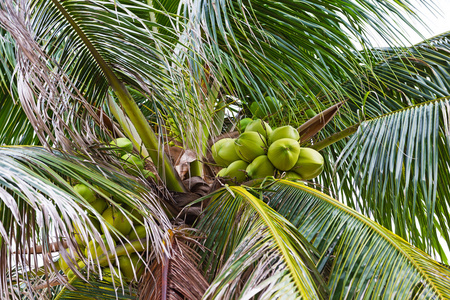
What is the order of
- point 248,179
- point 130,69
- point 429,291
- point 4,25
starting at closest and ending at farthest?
point 429,291
point 4,25
point 130,69
point 248,179

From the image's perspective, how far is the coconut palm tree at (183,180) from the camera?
1196 millimetres

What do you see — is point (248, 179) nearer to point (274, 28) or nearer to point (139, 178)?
point (139, 178)

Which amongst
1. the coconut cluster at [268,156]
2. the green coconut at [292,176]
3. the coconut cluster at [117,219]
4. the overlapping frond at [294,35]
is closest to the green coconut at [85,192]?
the coconut cluster at [117,219]

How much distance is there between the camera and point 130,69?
1.60 metres

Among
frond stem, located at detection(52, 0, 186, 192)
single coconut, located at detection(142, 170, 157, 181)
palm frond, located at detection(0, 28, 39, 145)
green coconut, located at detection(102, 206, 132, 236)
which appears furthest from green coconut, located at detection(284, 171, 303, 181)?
palm frond, located at detection(0, 28, 39, 145)

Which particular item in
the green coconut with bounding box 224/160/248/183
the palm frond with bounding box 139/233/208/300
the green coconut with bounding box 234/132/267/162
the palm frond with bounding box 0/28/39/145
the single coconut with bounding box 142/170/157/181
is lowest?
the palm frond with bounding box 0/28/39/145

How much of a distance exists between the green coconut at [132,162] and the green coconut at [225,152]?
36 cm

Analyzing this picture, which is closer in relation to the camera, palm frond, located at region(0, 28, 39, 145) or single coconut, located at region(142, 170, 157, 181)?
single coconut, located at region(142, 170, 157, 181)

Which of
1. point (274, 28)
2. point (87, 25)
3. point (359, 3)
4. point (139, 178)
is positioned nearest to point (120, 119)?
point (139, 178)

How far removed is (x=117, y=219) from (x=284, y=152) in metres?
0.69

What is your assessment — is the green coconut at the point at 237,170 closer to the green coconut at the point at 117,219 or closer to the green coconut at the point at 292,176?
the green coconut at the point at 292,176

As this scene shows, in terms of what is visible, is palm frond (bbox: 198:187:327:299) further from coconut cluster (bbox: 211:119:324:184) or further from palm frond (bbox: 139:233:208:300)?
coconut cluster (bbox: 211:119:324:184)

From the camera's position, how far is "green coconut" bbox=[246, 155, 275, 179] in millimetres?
1876

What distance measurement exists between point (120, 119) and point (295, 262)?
3.70 feet
